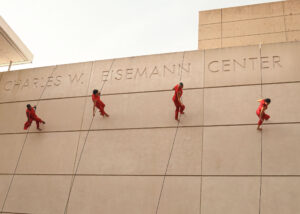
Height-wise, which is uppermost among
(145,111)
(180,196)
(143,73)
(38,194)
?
(143,73)

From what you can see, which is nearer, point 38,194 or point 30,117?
point 38,194

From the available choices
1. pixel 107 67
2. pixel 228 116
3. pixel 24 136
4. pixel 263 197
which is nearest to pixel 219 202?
pixel 263 197

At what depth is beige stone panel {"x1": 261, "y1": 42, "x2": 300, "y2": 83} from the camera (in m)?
12.8

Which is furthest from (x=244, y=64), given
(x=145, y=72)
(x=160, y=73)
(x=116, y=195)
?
(x=116, y=195)

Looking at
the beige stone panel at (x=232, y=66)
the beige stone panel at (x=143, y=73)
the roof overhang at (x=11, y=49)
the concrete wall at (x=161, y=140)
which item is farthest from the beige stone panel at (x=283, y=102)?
the roof overhang at (x=11, y=49)

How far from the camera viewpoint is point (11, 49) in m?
17.5

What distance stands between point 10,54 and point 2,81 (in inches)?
79.9

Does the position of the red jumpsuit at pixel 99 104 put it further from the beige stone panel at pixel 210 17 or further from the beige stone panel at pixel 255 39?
the beige stone panel at pixel 210 17

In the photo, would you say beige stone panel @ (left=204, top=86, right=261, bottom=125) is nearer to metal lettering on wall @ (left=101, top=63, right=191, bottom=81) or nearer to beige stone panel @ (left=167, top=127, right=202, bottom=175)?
beige stone panel @ (left=167, top=127, right=202, bottom=175)

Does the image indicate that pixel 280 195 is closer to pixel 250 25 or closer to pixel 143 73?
pixel 143 73

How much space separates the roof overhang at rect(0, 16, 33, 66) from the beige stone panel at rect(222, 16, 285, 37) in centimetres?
1036

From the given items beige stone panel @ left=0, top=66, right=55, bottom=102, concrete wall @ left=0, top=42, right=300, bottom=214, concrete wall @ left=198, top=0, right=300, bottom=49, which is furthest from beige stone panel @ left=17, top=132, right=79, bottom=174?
concrete wall @ left=198, top=0, right=300, bottom=49

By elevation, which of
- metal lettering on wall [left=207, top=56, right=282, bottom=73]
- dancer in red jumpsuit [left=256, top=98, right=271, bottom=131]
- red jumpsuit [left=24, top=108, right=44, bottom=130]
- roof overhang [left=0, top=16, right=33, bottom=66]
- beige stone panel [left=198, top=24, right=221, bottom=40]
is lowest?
red jumpsuit [left=24, top=108, right=44, bottom=130]

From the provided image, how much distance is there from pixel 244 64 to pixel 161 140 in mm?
4352
